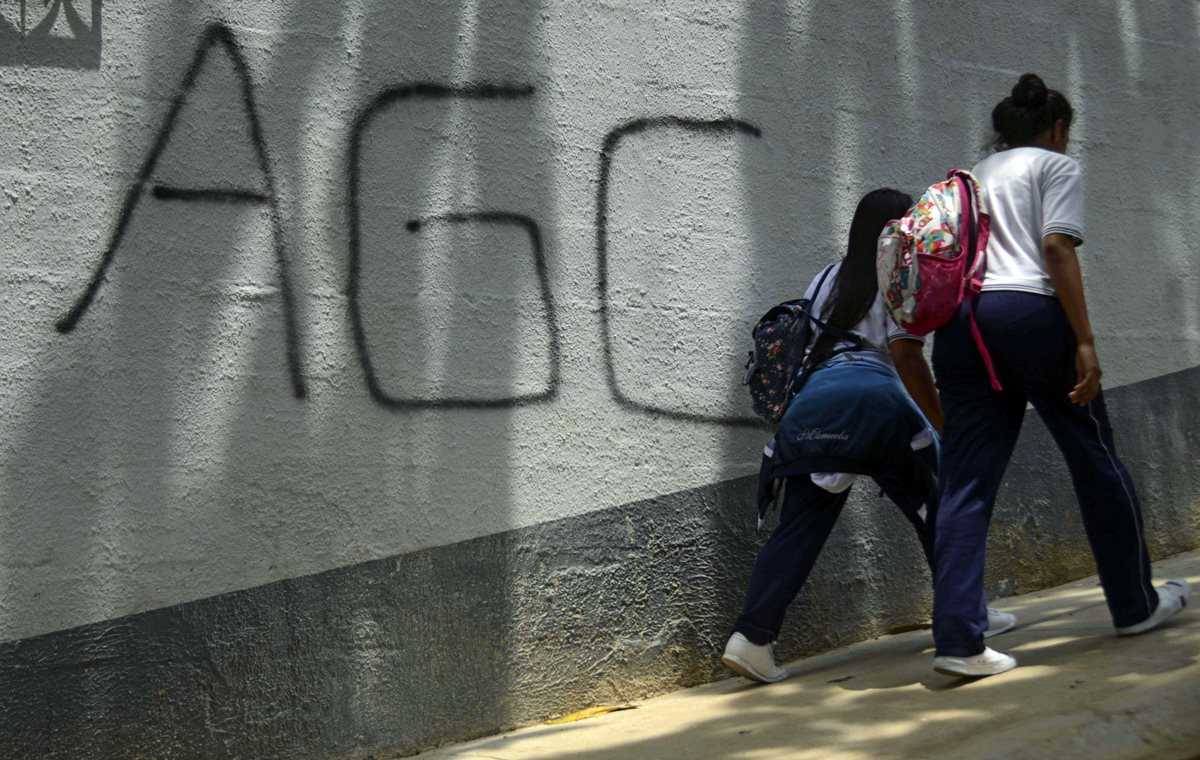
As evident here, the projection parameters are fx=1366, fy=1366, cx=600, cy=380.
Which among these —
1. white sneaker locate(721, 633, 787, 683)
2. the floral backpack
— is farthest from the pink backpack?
white sneaker locate(721, 633, 787, 683)

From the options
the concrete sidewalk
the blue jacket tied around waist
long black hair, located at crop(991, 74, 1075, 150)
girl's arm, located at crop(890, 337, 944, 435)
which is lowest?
the concrete sidewalk

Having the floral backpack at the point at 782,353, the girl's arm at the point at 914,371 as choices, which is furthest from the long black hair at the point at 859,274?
the girl's arm at the point at 914,371

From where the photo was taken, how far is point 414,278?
3836mm

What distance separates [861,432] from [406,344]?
129 cm

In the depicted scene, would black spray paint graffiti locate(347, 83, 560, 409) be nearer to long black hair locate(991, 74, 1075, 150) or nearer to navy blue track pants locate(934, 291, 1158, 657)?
navy blue track pants locate(934, 291, 1158, 657)

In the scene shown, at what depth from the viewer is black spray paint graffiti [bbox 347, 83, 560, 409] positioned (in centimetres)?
374

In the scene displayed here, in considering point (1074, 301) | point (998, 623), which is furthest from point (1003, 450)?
point (998, 623)

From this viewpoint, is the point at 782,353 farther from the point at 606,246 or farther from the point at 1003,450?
the point at 1003,450

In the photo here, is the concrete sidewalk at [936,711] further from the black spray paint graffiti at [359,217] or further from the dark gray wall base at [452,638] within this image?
the black spray paint graffiti at [359,217]

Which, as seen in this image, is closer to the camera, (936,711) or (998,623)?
(936,711)

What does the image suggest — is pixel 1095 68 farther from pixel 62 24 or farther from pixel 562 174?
pixel 62 24

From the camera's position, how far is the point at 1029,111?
376 centimetres

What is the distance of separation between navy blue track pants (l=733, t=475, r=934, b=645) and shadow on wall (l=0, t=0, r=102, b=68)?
222 cm

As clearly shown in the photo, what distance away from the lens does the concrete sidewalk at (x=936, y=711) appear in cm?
304
